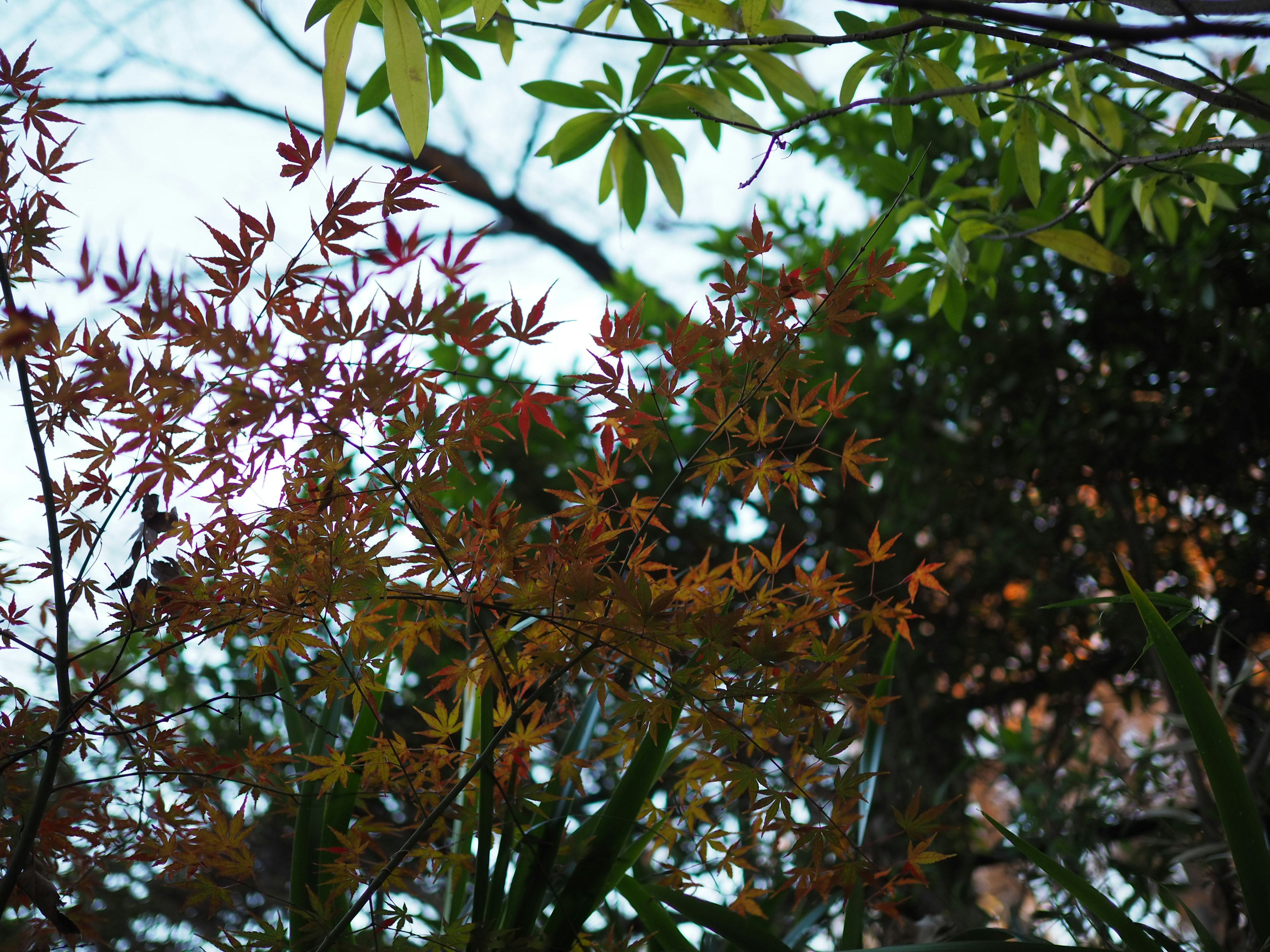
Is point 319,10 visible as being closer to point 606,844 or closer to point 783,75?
point 783,75

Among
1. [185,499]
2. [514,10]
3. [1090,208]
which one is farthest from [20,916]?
[1090,208]

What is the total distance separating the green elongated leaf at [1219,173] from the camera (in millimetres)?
879

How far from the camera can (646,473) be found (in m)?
1.77

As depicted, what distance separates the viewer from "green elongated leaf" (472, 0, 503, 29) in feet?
2.28

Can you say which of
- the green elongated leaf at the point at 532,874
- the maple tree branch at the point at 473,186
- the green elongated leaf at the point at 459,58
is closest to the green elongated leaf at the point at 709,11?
the green elongated leaf at the point at 459,58

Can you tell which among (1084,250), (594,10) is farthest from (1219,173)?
(594,10)

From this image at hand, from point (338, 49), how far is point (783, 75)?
480mm

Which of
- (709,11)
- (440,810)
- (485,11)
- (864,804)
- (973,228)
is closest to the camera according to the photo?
(440,810)

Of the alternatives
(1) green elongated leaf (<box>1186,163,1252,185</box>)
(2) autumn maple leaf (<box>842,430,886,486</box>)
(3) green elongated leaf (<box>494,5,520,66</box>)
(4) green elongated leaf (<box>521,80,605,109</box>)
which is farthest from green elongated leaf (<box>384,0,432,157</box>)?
(1) green elongated leaf (<box>1186,163,1252,185</box>)

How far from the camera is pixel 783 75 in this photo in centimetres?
92

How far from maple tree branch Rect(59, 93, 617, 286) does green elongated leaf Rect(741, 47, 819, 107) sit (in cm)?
215

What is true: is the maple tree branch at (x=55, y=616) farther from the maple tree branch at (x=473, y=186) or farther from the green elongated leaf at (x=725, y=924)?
the maple tree branch at (x=473, y=186)

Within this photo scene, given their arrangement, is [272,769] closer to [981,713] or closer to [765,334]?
[765,334]

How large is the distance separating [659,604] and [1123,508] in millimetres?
1188
